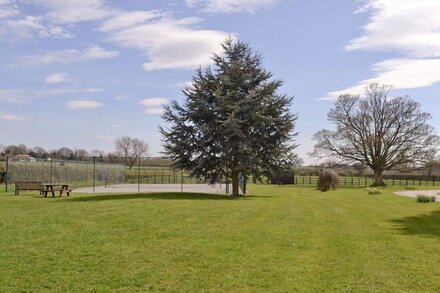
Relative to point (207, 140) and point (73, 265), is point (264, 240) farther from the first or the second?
point (207, 140)

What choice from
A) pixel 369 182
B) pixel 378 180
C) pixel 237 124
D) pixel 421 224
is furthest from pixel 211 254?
pixel 369 182

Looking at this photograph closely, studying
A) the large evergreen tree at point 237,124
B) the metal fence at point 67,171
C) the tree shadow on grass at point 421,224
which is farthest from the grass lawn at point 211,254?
the metal fence at point 67,171

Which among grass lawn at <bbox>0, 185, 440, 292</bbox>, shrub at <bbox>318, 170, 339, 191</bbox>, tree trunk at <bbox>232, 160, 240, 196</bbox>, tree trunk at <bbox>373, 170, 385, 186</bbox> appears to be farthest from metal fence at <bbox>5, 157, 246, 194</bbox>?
grass lawn at <bbox>0, 185, 440, 292</bbox>

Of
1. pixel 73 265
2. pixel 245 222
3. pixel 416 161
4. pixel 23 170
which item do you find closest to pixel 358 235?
pixel 245 222

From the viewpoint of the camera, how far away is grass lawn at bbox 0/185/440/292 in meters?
8.05

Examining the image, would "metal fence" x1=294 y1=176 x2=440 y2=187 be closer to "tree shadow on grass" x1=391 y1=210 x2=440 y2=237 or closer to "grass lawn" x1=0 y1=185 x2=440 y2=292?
"tree shadow on grass" x1=391 y1=210 x2=440 y2=237

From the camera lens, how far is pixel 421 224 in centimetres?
1675

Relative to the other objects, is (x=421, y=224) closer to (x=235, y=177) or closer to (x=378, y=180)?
(x=235, y=177)

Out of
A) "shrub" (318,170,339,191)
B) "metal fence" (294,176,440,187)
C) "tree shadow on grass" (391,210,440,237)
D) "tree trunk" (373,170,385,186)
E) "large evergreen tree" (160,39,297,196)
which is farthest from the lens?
"metal fence" (294,176,440,187)

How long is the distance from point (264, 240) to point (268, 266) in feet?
9.25

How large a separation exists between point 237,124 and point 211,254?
61.2 feet

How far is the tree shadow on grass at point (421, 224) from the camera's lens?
14.5 m

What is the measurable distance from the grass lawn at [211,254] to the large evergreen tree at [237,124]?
12.9m

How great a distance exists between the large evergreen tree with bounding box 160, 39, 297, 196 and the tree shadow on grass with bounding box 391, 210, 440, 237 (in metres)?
11.2
